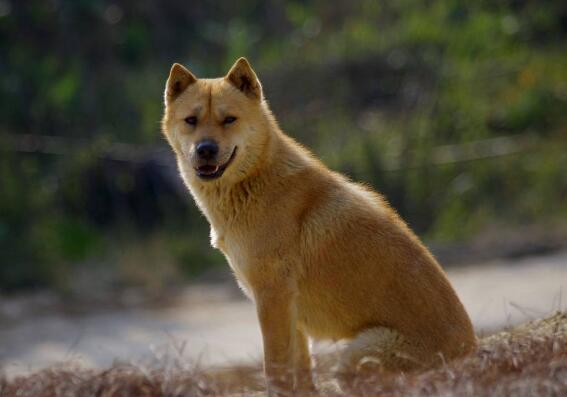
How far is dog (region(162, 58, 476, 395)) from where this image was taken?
569 cm

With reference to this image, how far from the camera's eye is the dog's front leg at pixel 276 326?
5742 mm

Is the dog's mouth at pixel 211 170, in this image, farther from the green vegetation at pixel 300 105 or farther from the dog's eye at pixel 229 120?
the green vegetation at pixel 300 105

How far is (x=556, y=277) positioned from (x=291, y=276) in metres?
5.86

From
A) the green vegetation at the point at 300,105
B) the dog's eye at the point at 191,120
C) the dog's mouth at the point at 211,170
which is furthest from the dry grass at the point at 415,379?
the green vegetation at the point at 300,105

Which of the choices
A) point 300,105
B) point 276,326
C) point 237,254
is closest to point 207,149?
point 237,254

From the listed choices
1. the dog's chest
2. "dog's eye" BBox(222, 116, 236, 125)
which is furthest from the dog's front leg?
"dog's eye" BBox(222, 116, 236, 125)

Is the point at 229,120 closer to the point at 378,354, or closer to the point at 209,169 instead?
the point at 209,169

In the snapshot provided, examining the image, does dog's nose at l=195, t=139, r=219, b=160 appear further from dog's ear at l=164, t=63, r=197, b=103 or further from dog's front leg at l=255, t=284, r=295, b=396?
dog's front leg at l=255, t=284, r=295, b=396

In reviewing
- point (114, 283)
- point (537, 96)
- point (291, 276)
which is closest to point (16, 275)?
point (114, 283)

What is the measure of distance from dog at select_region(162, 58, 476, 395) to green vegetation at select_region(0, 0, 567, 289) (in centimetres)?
584

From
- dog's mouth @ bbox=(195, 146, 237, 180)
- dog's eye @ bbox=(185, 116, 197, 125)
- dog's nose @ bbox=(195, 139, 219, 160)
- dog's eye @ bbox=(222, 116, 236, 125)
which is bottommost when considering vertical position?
dog's mouth @ bbox=(195, 146, 237, 180)

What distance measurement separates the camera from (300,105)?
14.6 metres

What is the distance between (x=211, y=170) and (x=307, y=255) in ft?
2.45

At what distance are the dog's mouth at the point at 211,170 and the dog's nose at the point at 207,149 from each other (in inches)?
2.3
